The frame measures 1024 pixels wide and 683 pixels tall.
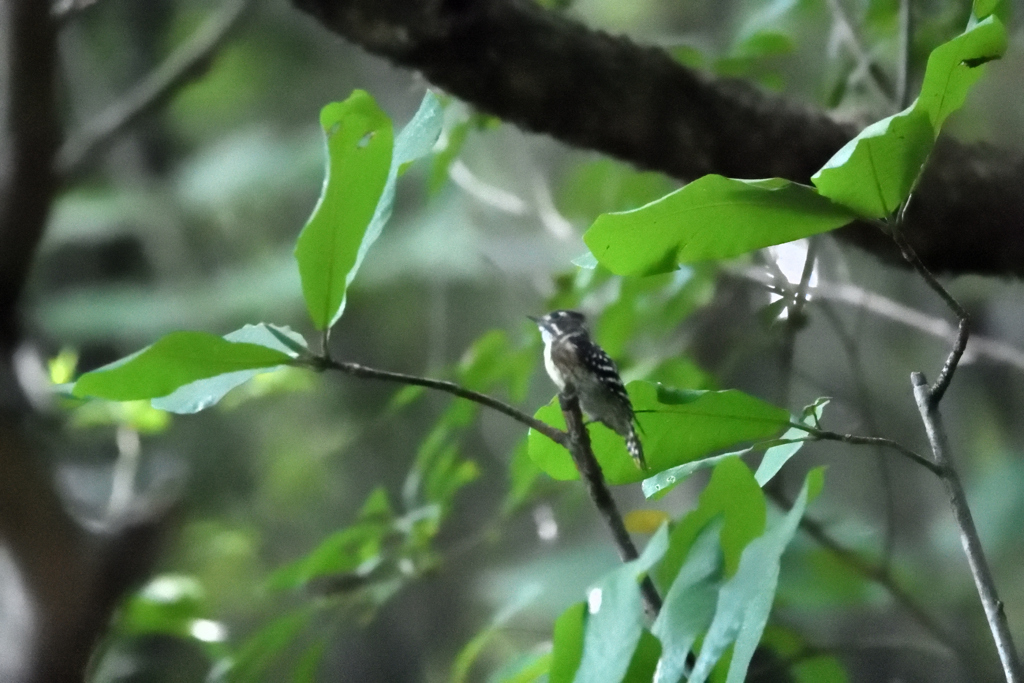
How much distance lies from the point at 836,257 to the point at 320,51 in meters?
1.12

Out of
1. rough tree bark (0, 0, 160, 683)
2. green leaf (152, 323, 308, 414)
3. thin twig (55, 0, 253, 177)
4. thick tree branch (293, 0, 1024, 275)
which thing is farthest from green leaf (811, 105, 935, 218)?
thin twig (55, 0, 253, 177)

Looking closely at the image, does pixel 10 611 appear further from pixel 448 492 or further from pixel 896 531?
pixel 896 531

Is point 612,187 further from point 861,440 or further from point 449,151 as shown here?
point 861,440

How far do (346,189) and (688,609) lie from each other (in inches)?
9.7

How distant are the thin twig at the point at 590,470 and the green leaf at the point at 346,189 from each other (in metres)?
0.12

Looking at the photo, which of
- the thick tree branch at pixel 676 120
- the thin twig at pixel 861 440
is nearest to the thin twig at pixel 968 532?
the thin twig at pixel 861 440

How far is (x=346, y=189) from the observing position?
1.13 ft

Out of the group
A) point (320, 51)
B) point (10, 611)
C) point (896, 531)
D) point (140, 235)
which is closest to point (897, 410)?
point (896, 531)

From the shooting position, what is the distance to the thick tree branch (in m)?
0.67

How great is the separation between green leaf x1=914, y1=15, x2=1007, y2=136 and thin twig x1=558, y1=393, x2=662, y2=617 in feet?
0.65

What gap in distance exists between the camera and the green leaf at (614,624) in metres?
0.32

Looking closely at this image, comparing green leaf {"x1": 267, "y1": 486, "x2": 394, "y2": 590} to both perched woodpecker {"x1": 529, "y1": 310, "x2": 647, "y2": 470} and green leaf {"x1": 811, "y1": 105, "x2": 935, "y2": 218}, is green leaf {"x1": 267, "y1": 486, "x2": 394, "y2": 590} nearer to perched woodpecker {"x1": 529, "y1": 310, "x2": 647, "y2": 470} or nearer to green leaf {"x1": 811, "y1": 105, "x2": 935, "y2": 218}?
Answer: perched woodpecker {"x1": 529, "y1": 310, "x2": 647, "y2": 470}

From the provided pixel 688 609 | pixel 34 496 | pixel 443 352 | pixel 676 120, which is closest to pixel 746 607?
pixel 688 609

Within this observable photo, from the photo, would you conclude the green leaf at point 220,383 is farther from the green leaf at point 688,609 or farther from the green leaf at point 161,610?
the green leaf at point 161,610
